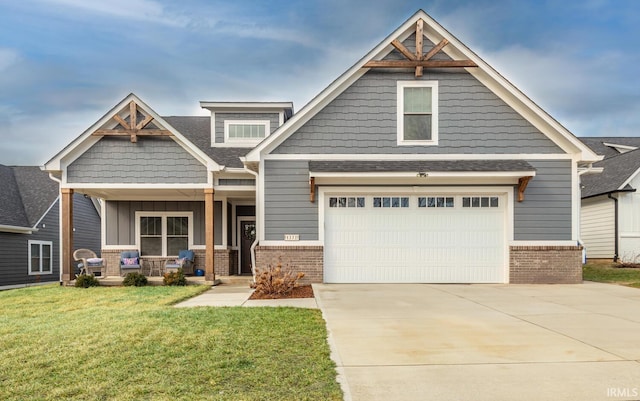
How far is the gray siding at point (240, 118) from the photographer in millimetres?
17000

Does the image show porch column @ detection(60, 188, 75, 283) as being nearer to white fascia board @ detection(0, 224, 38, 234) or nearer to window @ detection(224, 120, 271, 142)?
window @ detection(224, 120, 271, 142)

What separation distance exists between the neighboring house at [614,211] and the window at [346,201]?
10.4m

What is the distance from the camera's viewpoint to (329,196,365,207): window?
12773mm

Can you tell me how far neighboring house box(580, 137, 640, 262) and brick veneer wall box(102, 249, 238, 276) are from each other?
45.8 ft

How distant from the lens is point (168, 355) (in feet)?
17.0

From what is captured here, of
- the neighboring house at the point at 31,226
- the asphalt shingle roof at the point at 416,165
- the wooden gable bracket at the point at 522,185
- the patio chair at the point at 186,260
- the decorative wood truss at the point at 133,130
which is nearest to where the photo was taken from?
the asphalt shingle roof at the point at 416,165

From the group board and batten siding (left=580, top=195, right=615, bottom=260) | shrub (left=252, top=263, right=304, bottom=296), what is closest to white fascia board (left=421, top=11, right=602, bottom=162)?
shrub (left=252, top=263, right=304, bottom=296)

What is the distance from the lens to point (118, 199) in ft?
56.6

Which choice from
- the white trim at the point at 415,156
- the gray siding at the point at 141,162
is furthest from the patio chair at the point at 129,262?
the white trim at the point at 415,156

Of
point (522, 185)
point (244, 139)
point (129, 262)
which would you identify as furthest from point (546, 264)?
point (129, 262)

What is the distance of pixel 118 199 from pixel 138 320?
11133 millimetres

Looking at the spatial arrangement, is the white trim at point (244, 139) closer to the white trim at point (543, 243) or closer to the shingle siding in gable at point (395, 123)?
the shingle siding in gable at point (395, 123)

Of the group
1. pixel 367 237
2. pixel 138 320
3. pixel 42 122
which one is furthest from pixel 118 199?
pixel 42 122

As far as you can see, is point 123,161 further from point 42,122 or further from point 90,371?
point 42,122
